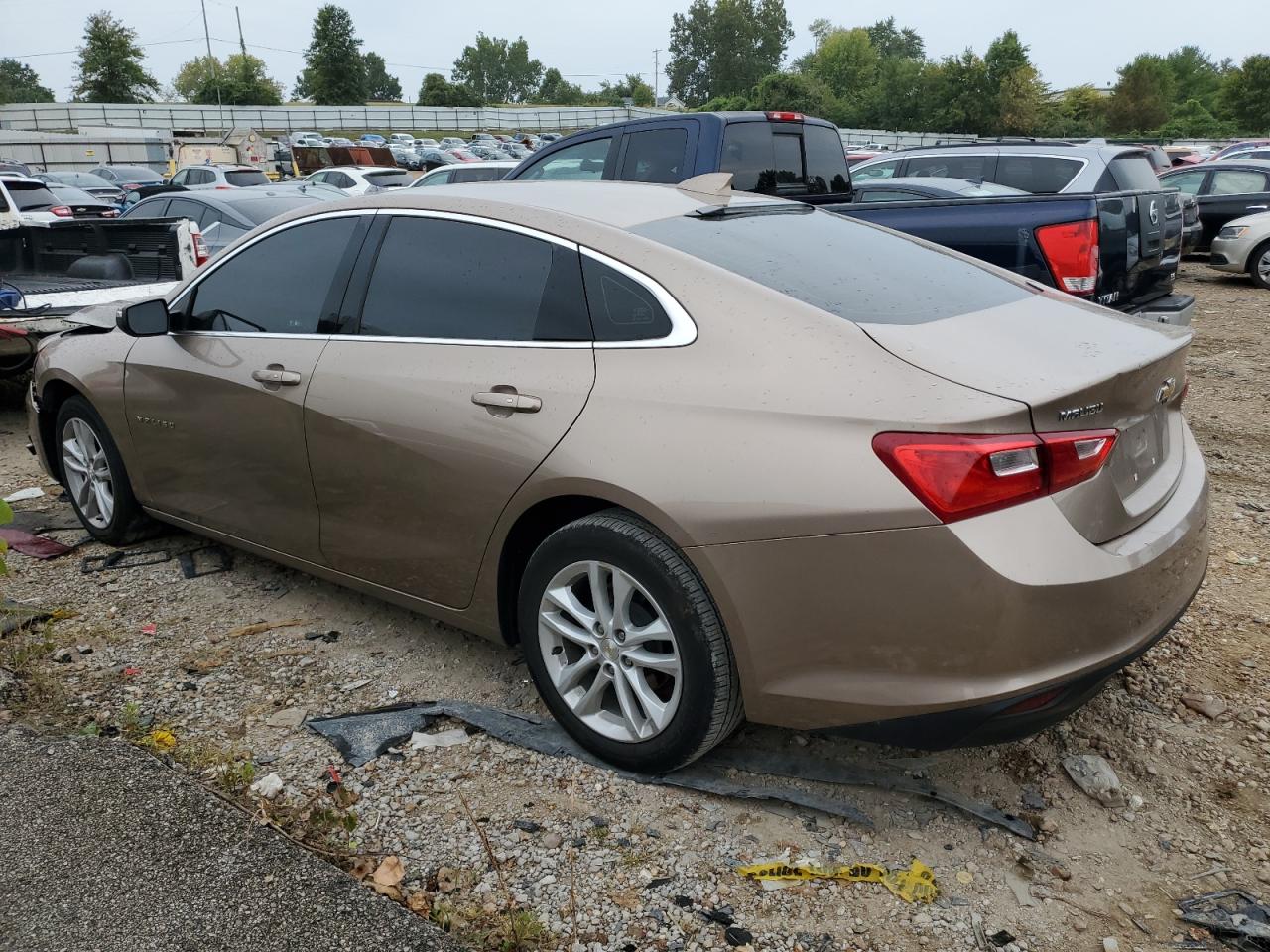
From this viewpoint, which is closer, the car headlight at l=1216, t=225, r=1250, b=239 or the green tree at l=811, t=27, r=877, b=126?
the car headlight at l=1216, t=225, r=1250, b=239

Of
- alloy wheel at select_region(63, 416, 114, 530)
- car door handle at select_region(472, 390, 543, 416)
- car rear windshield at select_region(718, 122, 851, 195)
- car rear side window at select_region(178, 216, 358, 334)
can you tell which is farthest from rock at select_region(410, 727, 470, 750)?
car rear windshield at select_region(718, 122, 851, 195)

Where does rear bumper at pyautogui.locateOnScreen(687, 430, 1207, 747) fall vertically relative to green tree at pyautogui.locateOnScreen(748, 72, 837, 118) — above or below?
below

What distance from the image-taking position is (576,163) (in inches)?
328

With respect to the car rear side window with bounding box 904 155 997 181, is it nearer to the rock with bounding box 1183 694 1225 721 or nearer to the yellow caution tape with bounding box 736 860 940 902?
the rock with bounding box 1183 694 1225 721

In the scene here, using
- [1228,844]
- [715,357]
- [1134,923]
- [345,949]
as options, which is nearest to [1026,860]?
[1134,923]

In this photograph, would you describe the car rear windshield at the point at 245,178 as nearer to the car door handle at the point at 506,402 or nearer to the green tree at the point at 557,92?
the car door handle at the point at 506,402

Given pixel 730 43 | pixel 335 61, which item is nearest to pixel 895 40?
pixel 730 43

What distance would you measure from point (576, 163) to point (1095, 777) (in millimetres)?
6599

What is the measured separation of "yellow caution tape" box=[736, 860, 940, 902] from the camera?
2.56 meters

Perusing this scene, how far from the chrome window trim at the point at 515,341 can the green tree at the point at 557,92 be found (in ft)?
474

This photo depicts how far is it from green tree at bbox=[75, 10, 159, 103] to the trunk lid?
94.8 m

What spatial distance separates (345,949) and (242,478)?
7.04 ft

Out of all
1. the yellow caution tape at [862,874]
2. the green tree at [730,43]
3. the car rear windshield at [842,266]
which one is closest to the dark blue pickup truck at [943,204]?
the car rear windshield at [842,266]

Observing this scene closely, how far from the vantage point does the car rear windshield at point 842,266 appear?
112 inches
